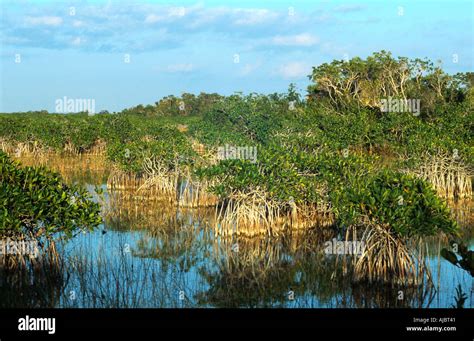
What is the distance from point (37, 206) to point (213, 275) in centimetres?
354

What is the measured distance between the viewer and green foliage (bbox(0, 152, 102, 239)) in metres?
10.7

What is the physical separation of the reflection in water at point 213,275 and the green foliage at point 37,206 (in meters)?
0.85

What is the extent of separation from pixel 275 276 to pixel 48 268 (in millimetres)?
4236

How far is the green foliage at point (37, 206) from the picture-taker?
35.2ft

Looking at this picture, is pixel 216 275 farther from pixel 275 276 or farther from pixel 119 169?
pixel 119 169

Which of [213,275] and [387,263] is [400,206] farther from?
[213,275]

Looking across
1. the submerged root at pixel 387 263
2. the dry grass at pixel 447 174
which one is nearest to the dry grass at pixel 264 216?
the submerged root at pixel 387 263

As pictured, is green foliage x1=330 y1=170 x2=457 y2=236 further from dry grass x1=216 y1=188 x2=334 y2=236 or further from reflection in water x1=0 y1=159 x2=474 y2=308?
dry grass x1=216 y1=188 x2=334 y2=236

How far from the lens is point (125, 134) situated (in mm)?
34750

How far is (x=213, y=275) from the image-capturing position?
12.3 metres

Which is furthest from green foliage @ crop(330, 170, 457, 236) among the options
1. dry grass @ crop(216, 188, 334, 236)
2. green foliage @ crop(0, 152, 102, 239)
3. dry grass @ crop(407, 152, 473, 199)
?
dry grass @ crop(407, 152, 473, 199)

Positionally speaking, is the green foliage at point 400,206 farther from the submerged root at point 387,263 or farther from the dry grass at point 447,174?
the dry grass at point 447,174

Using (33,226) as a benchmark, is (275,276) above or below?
below
